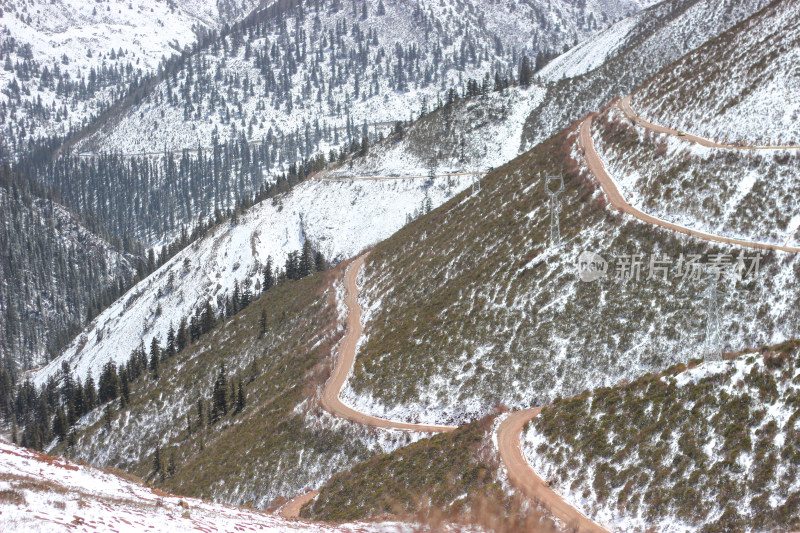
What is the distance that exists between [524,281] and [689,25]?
150662 mm

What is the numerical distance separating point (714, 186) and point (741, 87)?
63.2ft

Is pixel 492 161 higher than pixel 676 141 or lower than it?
lower

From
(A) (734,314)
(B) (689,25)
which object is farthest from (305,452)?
(B) (689,25)

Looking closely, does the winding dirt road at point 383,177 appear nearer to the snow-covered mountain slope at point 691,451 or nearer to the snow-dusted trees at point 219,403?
the snow-dusted trees at point 219,403

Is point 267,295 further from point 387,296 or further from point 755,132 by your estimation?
point 755,132

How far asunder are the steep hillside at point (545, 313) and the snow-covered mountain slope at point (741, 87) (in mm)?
13448

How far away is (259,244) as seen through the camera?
181 metres

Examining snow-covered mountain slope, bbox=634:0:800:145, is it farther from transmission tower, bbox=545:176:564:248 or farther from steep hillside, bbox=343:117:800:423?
transmission tower, bbox=545:176:564:248

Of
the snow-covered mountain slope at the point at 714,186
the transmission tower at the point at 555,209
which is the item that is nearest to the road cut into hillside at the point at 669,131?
the snow-covered mountain slope at the point at 714,186

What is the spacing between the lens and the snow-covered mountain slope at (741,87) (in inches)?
2525

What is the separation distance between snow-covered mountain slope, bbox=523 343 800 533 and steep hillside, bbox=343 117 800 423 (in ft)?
38.6

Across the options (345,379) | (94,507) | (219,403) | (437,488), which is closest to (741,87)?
(345,379)

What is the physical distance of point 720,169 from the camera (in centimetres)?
6047

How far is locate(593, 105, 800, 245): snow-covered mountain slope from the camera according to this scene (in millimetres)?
53750
